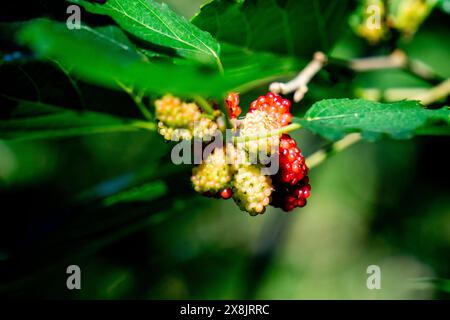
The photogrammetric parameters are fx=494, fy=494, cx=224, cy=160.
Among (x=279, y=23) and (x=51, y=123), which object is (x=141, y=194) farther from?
(x=279, y=23)

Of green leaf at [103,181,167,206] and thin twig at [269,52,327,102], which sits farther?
green leaf at [103,181,167,206]

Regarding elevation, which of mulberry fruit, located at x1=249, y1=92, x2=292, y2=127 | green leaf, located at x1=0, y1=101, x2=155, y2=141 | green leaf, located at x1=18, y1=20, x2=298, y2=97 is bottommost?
green leaf, located at x1=18, y1=20, x2=298, y2=97

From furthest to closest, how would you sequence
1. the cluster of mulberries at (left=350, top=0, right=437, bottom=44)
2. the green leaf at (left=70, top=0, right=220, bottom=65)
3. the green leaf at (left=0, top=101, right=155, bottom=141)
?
the cluster of mulberries at (left=350, top=0, right=437, bottom=44), the green leaf at (left=0, top=101, right=155, bottom=141), the green leaf at (left=70, top=0, right=220, bottom=65)

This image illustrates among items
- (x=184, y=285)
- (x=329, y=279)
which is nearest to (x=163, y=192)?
(x=184, y=285)

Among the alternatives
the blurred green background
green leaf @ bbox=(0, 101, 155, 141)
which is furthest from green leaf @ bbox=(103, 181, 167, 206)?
green leaf @ bbox=(0, 101, 155, 141)

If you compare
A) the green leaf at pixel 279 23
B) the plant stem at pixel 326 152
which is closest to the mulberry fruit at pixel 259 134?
the green leaf at pixel 279 23

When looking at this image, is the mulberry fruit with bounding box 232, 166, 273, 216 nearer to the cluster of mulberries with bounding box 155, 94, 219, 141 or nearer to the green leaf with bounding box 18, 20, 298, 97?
the cluster of mulberries with bounding box 155, 94, 219, 141
